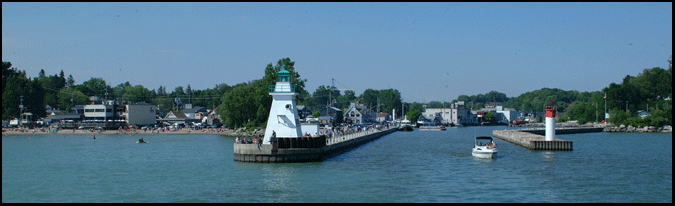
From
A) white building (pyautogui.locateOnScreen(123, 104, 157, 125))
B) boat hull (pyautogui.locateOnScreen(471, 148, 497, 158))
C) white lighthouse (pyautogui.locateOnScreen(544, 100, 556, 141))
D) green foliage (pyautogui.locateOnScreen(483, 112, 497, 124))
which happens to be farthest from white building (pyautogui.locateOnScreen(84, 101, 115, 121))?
green foliage (pyautogui.locateOnScreen(483, 112, 497, 124))

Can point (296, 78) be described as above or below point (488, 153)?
above

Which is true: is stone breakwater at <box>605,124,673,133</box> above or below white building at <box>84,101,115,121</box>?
below

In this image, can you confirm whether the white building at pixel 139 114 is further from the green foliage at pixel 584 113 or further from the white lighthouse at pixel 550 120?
the green foliage at pixel 584 113

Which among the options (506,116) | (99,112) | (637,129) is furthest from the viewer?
(506,116)

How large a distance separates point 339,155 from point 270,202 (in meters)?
21.6

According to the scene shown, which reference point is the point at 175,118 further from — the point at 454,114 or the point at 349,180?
the point at 349,180

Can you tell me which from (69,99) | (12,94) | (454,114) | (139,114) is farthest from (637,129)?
(69,99)

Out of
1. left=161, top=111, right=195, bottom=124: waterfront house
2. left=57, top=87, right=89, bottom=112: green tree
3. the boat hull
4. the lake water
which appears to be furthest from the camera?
left=57, top=87, right=89, bottom=112: green tree

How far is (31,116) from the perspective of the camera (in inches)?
4163

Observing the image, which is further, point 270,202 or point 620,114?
point 620,114

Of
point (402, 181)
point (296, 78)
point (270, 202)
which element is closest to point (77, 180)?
point (270, 202)

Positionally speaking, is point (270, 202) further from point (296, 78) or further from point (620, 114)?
point (620, 114)

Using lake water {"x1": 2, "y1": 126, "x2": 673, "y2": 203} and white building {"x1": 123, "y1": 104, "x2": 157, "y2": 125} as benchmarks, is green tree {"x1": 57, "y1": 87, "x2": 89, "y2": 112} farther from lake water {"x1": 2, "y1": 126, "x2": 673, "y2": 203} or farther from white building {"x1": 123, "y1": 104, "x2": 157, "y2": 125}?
lake water {"x1": 2, "y1": 126, "x2": 673, "y2": 203}

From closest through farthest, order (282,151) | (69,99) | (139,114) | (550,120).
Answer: (282,151), (550,120), (139,114), (69,99)
